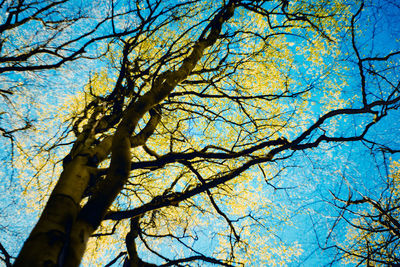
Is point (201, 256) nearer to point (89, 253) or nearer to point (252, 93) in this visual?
point (89, 253)

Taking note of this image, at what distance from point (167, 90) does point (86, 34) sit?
3514mm

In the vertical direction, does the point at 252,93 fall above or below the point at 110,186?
above

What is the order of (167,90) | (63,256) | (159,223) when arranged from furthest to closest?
1. (159,223)
2. (167,90)
3. (63,256)

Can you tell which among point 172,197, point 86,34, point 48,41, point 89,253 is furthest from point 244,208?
point 48,41

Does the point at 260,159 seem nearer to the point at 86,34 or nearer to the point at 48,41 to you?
the point at 86,34

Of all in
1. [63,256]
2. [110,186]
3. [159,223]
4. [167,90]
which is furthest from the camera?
[159,223]

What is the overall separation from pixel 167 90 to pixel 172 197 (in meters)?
2.10

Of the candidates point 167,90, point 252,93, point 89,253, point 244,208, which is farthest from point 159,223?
point 252,93

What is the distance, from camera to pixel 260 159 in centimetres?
331

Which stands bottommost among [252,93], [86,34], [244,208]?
[244,208]

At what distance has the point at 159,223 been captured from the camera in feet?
17.0

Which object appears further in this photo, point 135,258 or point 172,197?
point 172,197

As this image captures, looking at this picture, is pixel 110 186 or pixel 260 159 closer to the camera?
pixel 110 186

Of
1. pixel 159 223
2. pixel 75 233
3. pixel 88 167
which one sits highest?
pixel 159 223
